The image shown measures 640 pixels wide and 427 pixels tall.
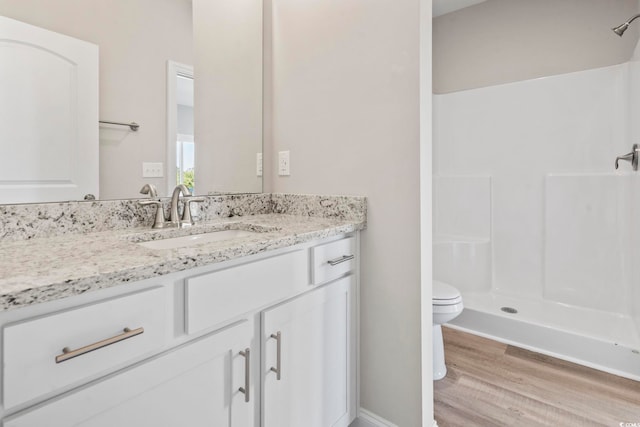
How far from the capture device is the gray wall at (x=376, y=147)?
49.4 inches

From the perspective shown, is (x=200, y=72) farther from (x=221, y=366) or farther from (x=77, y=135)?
(x=221, y=366)

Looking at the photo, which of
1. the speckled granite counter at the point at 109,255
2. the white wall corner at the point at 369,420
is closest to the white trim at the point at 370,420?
the white wall corner at the point at 369,420

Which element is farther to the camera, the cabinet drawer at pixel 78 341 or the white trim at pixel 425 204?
the white trim at pixel 425 204

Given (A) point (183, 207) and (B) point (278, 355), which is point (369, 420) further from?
(A) point (183, 207)

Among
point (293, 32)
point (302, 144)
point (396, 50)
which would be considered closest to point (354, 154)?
point (302, 144)

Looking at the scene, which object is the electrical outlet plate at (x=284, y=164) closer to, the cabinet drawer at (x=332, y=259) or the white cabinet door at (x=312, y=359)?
the cabinet drawer at (x=332, y=259)

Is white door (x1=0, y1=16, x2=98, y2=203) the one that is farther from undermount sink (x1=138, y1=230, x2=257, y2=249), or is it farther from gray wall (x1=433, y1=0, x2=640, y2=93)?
gray wall (x1=433, y1=0, x2=640, y2=93)

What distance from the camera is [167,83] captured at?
1320 millimetres

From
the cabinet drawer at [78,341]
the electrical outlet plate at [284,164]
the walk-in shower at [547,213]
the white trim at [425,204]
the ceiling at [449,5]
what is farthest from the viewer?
the ceiling at [449,5]

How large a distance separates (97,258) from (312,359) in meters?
0.73

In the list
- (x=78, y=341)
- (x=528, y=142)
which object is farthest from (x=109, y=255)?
(x=528, y=142)

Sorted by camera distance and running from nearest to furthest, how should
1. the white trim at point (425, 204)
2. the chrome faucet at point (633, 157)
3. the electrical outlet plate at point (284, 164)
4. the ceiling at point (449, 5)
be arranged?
the white trim at point (425, 204) < the electrical outlet plate at point (284, 164) < the chrome faucet at point (633, 157) < the ceiling at point (449, 5)

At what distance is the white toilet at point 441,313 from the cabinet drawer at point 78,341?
145cm

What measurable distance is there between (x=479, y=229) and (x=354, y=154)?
1900 mm
